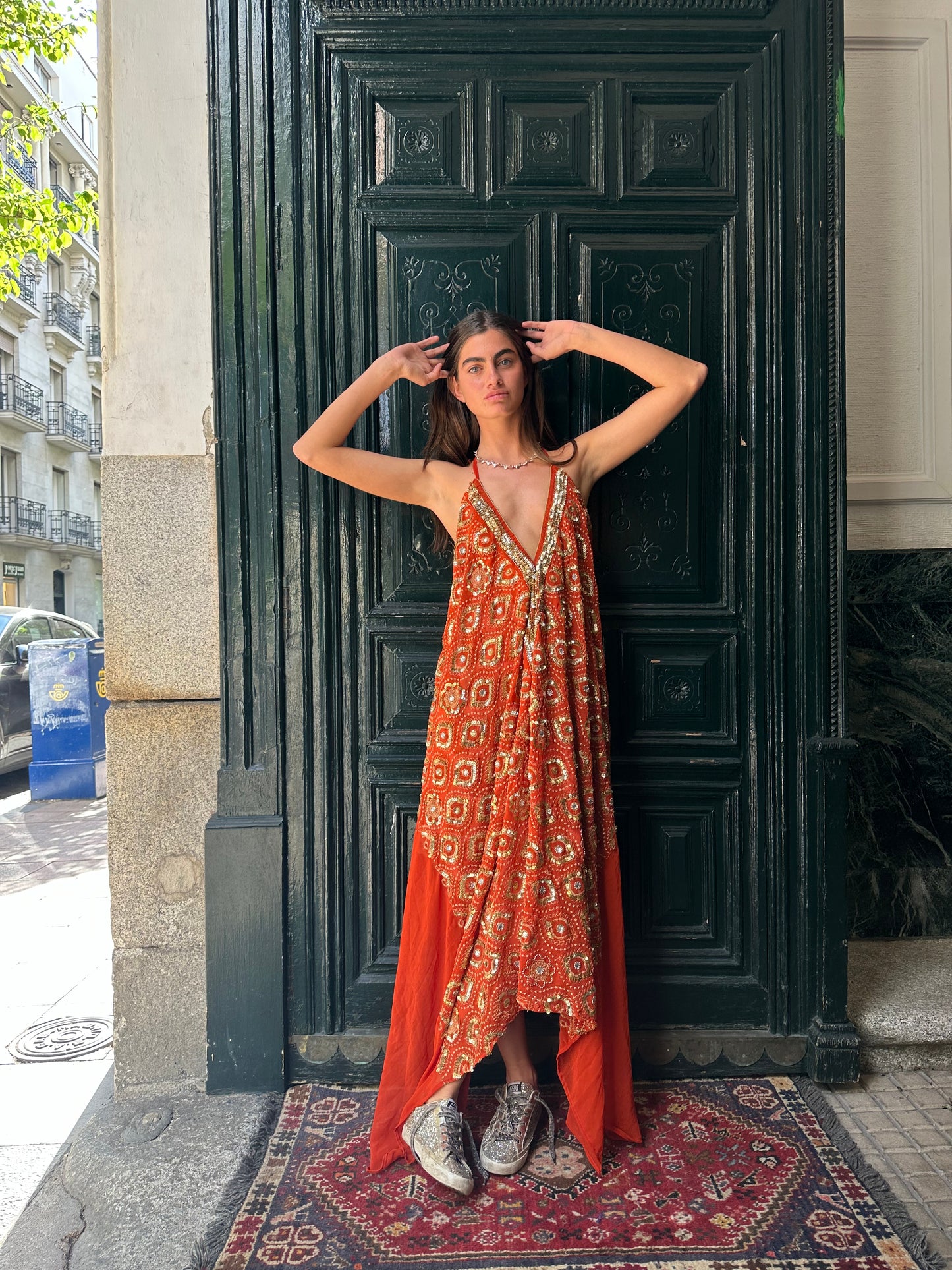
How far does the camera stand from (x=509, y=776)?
225 centimetres

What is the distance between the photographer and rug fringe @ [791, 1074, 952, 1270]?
1.95 m

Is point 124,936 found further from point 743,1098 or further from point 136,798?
point 743,1098

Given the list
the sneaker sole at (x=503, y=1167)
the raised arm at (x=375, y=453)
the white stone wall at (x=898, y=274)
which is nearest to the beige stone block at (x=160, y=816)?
the raised arm at (x=375, y=453)

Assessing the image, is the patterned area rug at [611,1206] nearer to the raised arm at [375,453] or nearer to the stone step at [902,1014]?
the stone step at [902,1014]

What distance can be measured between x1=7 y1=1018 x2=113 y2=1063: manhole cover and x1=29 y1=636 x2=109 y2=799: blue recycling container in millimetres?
4890

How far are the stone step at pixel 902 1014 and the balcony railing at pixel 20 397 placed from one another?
2712 centimetres

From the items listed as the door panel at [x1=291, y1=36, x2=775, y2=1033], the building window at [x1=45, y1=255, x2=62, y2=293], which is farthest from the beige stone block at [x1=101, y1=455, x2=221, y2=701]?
the building window at [x1=45, y1=255, x2=62, y2=293]

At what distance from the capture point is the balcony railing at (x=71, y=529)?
1101 inches

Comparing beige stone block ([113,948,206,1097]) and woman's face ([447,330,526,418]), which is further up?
woman's face ([447,330,526,418])

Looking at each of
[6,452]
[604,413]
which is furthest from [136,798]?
[6,452]

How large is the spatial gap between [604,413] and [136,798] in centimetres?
202

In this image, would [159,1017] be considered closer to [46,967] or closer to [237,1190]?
[237,1190]

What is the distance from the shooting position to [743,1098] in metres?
2.61

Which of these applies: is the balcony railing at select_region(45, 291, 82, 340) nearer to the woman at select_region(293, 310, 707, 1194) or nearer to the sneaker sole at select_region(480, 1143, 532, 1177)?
the woman at select_region(293, 310, 707, 1194)
